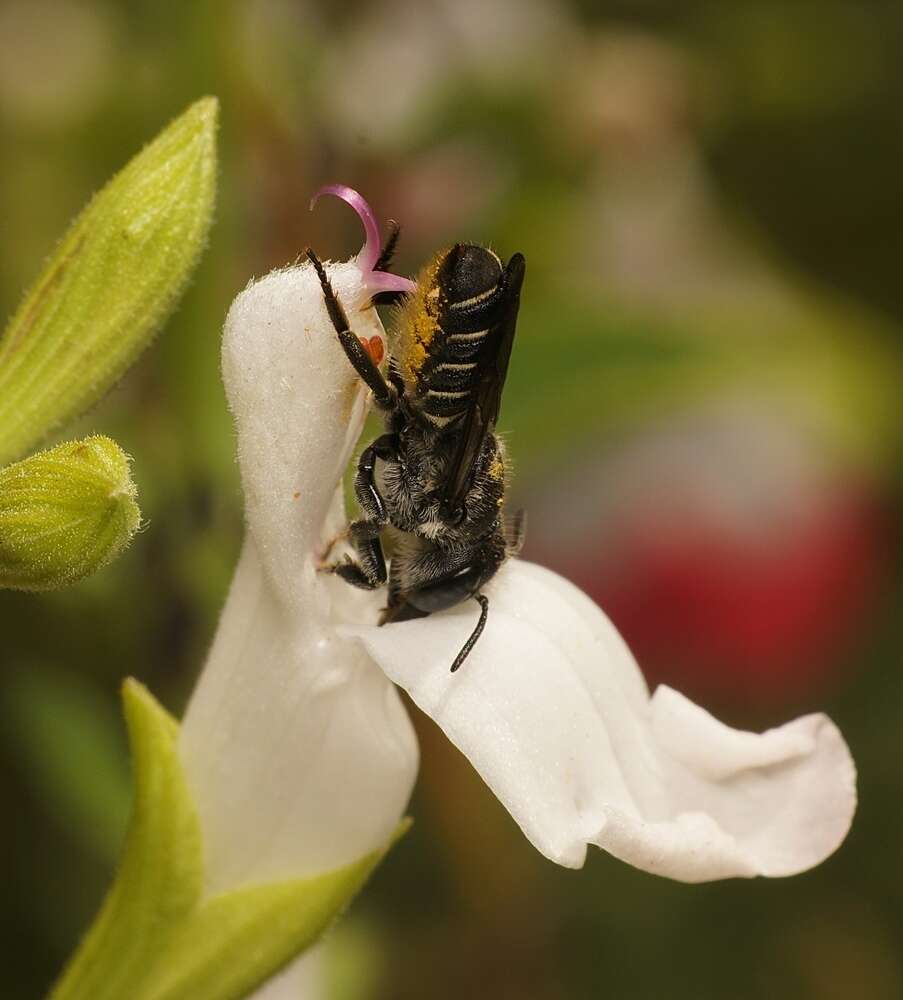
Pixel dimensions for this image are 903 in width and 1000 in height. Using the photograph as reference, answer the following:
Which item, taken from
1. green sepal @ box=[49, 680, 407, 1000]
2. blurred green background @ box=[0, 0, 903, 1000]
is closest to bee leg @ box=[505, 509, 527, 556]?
green sepal @ box=[49, 680, 407, 1000]

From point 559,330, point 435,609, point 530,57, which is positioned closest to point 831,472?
point 530,57

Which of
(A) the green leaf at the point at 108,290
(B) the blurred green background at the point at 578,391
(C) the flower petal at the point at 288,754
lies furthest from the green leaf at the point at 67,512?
(B) the blurred green background at the point at 578,391

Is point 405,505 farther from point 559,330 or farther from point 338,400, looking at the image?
point 559,330

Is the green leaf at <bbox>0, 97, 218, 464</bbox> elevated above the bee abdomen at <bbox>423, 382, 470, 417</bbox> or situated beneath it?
elevated above

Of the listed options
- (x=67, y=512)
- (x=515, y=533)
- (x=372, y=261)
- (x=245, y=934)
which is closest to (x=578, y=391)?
(x=515, y=533)

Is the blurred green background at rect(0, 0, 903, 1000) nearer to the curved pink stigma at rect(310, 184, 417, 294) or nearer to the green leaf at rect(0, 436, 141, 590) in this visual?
the curved pink stigma at rect(310, 184, 417, 294)

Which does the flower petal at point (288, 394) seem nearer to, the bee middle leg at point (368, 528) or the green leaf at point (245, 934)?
the bee middle leg at point (368, 528)
